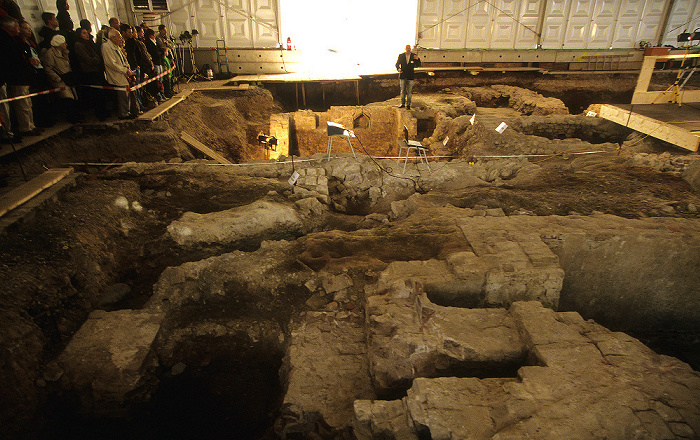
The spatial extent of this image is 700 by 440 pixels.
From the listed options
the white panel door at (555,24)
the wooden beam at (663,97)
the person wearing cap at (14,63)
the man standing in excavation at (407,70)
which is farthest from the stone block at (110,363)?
the white panel door at (555,24)

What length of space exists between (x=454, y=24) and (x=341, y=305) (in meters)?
13.6

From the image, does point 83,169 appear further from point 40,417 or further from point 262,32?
point 262,32

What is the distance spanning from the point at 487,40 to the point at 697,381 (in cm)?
1447

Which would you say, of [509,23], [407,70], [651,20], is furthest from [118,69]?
[651,20]

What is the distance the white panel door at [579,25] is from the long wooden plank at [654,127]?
8326 millimetres

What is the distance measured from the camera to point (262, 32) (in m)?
13.2

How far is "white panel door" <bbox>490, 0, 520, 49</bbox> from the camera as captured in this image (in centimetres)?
1395

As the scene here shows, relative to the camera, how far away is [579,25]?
14.4 metres

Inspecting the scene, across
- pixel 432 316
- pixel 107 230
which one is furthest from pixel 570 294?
pixel 107 230

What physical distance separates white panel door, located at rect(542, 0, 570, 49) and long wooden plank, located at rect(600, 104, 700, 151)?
26.3 ft

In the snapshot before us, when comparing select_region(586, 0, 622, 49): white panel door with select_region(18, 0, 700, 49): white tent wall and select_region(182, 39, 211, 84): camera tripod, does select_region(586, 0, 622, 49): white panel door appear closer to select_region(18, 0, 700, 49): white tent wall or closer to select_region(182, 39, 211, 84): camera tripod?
select_region(18, 0, 700, 49): white tent wall

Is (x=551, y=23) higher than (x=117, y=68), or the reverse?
(x=551, y=23)

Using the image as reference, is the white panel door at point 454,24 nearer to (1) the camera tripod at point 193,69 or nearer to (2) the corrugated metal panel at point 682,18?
(2) the corrugated metal panel at point 682,18

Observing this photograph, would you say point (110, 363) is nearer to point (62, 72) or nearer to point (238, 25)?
point (62, 72)
